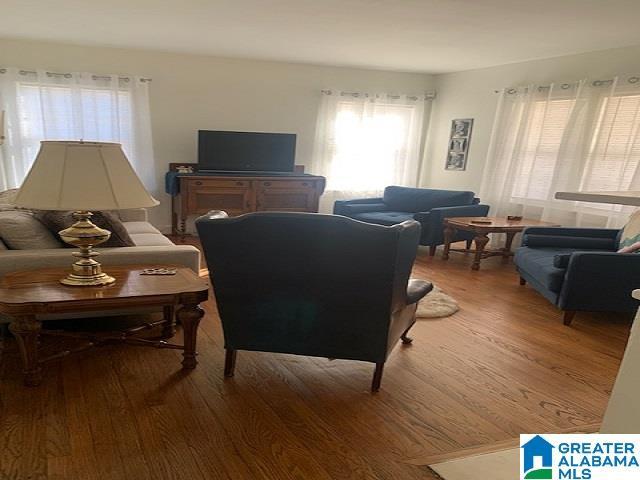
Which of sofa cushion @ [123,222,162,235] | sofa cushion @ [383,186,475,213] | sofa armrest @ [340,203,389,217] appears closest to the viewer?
sofa cushion @ [123,222,162,235]

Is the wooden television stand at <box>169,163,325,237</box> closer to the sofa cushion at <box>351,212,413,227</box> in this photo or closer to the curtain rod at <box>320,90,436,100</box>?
the sofa cushion at <box>351,212,413,227</box>

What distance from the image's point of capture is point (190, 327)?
2402 mm

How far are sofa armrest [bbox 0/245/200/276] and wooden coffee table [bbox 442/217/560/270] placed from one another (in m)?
3.04

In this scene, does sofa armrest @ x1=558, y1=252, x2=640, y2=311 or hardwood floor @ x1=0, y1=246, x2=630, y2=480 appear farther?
sofa armrest @ x1=558, y1=252, x2=640, y2=311

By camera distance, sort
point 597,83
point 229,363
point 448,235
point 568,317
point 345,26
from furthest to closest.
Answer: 1. point 448,235
2. point 597,83
3. point 345,26
4. point 568,317
5. point 229,363

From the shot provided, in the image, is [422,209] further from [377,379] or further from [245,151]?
[377,379]

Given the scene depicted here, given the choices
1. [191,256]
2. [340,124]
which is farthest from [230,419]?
[340,124]

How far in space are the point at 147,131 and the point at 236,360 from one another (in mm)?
3994

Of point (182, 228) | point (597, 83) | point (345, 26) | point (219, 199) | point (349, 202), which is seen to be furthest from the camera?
point (349, 202)

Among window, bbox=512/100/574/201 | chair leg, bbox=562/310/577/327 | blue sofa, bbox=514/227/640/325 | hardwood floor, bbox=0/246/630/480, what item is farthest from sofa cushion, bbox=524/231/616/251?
window, bbox=512/100/574/201

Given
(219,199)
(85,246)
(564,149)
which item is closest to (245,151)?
(219,199)

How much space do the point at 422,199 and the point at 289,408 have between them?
421cm

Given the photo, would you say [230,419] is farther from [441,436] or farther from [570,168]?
[570,168]

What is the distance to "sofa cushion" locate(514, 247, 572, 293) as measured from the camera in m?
3.39
